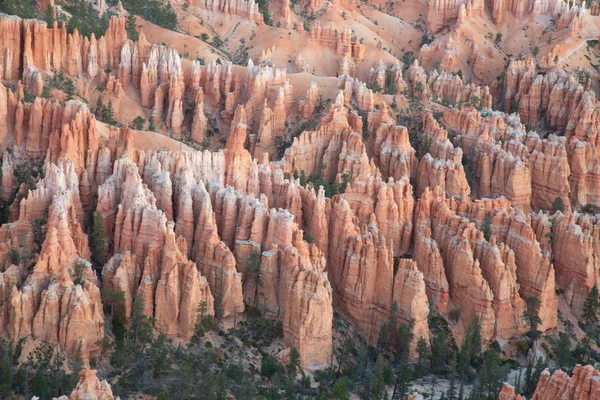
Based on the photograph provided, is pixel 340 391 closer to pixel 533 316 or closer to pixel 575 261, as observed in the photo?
pixel 533 316

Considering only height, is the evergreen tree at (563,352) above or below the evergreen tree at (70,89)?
below

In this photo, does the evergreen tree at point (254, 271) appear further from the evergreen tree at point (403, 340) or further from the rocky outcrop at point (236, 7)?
the rocky outcrop at point (236, 7)

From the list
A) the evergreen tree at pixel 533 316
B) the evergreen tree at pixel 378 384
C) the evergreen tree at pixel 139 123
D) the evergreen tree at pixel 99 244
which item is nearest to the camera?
the evergreen tree at pixel 378 384

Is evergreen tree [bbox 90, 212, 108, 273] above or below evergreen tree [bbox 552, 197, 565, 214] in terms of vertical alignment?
above

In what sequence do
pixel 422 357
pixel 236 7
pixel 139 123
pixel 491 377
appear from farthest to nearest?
pixel 236 7 → pixel 139 123 → pixel 422 357 → pixel 491 377

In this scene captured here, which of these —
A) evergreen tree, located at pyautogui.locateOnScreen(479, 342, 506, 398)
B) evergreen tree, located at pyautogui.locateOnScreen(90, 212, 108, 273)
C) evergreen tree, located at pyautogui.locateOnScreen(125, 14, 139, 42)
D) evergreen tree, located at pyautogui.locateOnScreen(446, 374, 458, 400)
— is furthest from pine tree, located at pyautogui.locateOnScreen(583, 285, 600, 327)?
evergreen tree, located at pyautogui.locateOnScreen(125, 14, 139, 42)

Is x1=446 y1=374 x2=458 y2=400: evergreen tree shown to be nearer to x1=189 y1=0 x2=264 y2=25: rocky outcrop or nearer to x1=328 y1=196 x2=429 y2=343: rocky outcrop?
x1=328 y1=196 x2=429 y2=343: rocky outcrop

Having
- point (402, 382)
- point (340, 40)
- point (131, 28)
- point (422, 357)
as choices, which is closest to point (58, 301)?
point (402, 382)

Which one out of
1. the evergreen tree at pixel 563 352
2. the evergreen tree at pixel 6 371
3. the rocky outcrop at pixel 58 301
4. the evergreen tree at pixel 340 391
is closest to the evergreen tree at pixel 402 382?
the evergreen tree at pixel 340 391
